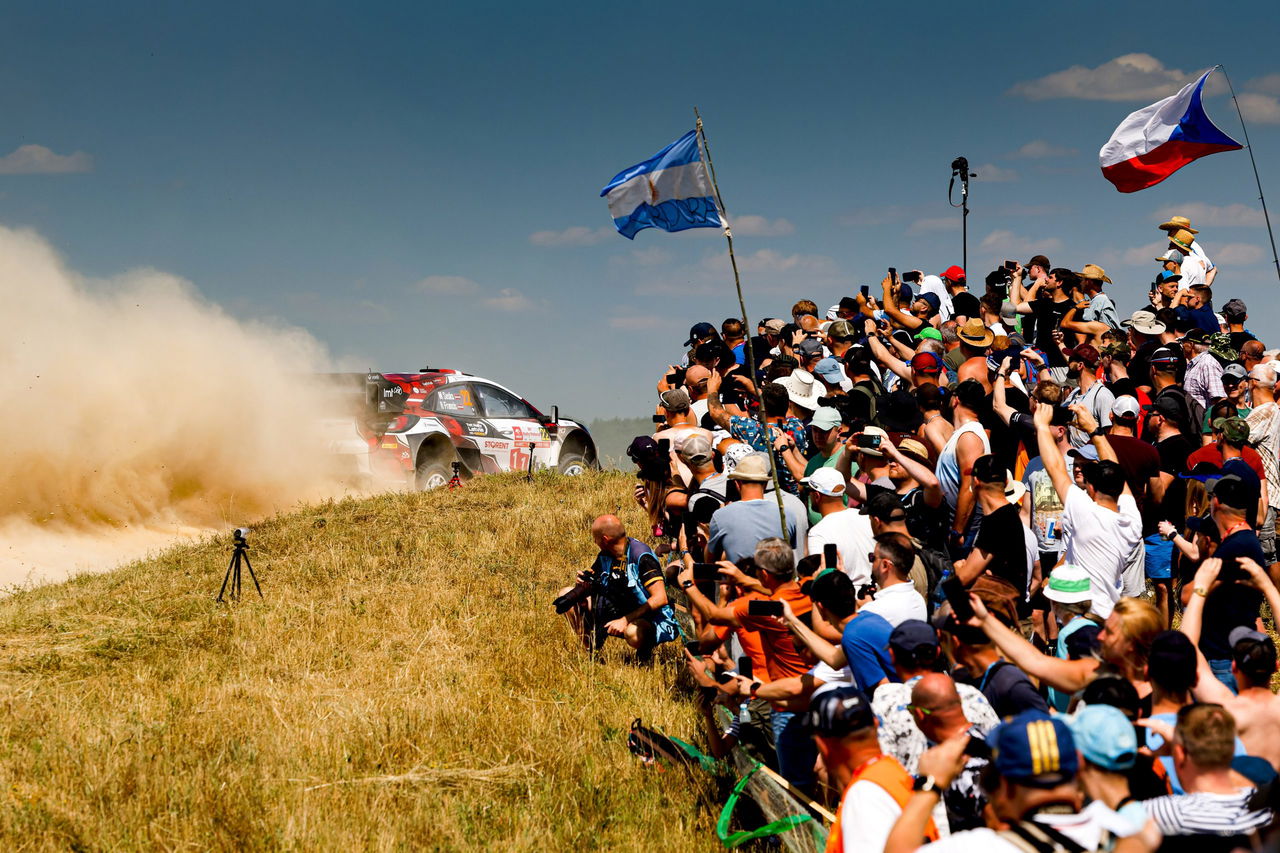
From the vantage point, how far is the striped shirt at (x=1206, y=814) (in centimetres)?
268

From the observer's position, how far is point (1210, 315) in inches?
348

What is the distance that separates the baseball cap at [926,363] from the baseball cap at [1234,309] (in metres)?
4.52

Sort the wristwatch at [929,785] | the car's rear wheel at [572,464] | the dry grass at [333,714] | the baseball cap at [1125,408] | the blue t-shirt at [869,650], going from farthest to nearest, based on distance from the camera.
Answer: the car's rear wheel at [572,464] → the baseball cap at [1125,408] → the dry grass at [333,714] → the blue t-shirt at [869,650] → the wristwatch at [929,785]

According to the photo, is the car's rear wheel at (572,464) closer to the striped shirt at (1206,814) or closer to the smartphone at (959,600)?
the smartphone at (959,600)

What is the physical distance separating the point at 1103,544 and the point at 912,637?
6.78 feet

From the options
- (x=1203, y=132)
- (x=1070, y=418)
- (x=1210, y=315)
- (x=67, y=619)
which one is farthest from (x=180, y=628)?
(x=1203, y=132)

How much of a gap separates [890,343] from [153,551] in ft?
36.2

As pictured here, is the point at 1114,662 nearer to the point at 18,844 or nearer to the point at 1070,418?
the point at 1070,418

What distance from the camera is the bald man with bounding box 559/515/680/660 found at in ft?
23.6

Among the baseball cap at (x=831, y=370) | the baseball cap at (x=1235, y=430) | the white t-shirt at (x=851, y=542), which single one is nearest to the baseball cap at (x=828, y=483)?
the white t-shirt at (x=851, y=542)

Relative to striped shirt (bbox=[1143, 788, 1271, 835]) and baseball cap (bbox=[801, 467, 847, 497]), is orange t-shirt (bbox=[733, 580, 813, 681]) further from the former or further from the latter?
striped shirt (bbox=[1143, 788, 1271, 835])

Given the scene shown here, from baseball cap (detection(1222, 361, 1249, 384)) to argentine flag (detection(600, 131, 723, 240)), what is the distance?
406cm

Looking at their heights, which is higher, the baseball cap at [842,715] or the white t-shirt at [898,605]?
the white t-shirt at [898,605]

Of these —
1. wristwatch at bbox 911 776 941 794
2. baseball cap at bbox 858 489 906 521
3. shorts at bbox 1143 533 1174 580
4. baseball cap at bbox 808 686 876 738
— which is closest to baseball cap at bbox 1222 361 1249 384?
shorts at bbox 1143 533 1174 580
